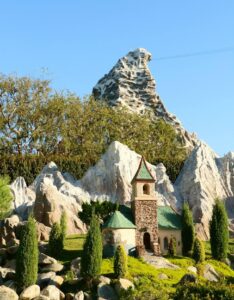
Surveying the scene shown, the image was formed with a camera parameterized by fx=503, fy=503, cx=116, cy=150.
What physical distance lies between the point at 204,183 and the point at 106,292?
97.4 feet

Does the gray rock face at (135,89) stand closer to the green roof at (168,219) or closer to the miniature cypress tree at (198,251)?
the green roof at (168,219)

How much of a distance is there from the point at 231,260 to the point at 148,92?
169 ft

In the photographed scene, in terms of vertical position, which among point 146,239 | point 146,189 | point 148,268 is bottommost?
point 148,268

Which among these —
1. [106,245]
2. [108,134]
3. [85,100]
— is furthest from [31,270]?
[85,100]

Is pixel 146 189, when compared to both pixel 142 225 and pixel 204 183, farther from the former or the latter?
pixel 204 183

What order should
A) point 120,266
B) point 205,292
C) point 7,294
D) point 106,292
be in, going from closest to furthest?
point 205,292 < point 7,294 < point 106,292 < point 120,266

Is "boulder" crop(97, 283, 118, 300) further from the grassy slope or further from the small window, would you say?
the small window

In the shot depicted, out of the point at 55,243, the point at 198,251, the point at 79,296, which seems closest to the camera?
the point at 79,296

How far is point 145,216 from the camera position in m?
45.2

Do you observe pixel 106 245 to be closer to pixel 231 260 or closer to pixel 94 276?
pixel 94 276

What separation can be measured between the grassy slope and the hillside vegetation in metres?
20.7

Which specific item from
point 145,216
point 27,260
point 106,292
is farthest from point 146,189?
point 27,260

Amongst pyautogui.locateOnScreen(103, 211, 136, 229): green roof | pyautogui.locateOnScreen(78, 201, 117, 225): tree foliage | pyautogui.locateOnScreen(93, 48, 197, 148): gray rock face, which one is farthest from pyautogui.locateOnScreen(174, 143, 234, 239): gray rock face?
pyautogui.locateOnScreen(93, 48, 197, 148): gray rock face

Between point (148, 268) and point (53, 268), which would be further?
point (148, 268)
